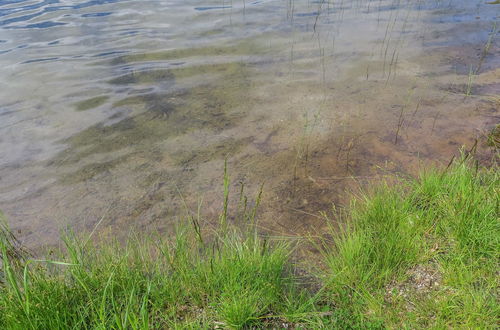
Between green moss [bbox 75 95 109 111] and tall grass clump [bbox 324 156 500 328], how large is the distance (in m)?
4.66

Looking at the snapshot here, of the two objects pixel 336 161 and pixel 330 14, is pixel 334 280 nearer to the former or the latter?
pixel 336 161

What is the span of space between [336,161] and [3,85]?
592cm

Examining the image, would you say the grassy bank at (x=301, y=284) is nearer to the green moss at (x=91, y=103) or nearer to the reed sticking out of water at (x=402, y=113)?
the reed sticking out of water at (x=402, y=113)

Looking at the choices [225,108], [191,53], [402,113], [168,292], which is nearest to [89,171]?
[225,108]

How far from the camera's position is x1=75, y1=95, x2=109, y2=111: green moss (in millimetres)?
6090

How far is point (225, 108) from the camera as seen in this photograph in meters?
5.96

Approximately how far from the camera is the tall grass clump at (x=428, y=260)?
7.63 feet

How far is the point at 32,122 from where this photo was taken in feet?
18.5

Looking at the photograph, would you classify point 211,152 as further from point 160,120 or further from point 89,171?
point 89,171

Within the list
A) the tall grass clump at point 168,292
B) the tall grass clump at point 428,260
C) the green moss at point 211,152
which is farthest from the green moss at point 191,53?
the tall grass clump at point 168,292

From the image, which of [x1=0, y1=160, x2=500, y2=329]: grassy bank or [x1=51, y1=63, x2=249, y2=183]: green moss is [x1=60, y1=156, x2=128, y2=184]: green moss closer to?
[x1=51, y1=63, x2=249, y2=183]: green moss

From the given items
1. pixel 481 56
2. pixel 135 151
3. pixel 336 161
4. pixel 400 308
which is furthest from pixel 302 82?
pixel 400 308

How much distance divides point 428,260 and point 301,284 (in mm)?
937

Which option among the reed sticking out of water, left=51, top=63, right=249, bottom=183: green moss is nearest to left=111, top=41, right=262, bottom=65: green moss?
left=51, top=63, right=249, bottom=183: green moss
